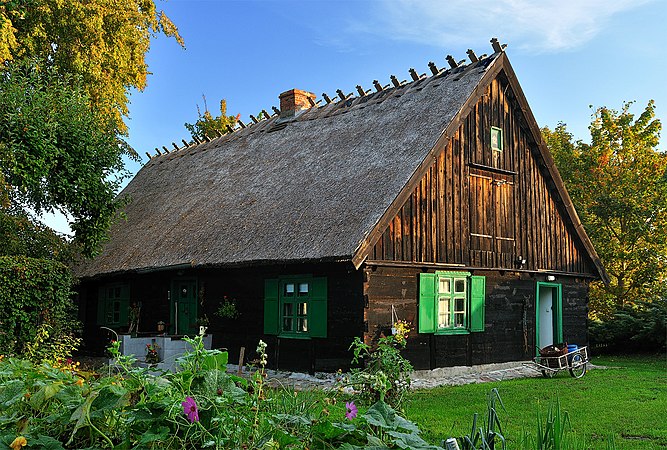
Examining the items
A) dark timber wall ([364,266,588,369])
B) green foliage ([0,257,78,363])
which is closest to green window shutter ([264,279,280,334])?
dark timber wall ([364,266,588,369])

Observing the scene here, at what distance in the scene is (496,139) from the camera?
14820 mm

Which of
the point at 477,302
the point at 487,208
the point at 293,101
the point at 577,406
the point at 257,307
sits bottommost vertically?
the point at 577,406

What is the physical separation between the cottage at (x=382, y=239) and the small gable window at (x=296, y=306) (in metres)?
0.03

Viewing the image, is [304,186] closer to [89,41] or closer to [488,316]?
[488,316]

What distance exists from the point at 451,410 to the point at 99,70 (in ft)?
44.3

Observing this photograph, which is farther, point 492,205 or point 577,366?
point 492,205

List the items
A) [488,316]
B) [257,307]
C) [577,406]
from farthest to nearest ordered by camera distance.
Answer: [488,316]
[257,307]
[577,406]

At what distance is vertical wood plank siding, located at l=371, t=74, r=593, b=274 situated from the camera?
12.9 m

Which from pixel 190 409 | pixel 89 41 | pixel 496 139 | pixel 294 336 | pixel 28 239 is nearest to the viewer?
pixel 190 409

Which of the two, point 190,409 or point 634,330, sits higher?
point 190,409

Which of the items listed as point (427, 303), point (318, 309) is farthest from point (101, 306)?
point (427, 303)

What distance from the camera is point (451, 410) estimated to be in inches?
356

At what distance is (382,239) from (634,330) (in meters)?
10.6

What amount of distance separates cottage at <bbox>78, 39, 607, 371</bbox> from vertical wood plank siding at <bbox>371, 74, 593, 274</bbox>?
38 mm
